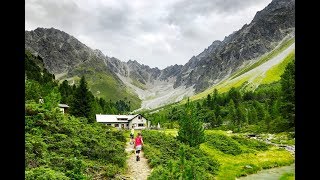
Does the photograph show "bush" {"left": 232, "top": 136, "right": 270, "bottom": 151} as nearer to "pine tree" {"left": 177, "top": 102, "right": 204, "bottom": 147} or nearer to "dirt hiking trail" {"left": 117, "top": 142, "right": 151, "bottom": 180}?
"pine tree" {"left": 177, "top": 102, "right": 204, "bottom": 147}

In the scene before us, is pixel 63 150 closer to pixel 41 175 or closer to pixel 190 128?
pixel 41 175

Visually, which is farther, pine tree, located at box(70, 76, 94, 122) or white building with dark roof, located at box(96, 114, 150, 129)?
white building with dark roof, located at box(96, 114, 150, 129)

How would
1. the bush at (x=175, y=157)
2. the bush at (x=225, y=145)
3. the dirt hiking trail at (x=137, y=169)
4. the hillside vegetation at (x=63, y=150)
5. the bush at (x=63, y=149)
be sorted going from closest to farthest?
the hillside vegetation at (x=63, y=150) < the bush at (x=63, y=149) < the dirt hiking trail at (x=137, y=169) < the bush at (x=175, y=157) < the bush at (x=225, y=145)

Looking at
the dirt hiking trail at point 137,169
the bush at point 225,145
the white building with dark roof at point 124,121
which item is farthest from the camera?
the white building with dark roof at point 124,121

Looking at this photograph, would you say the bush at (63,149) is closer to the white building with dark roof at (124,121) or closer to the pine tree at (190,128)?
the pine tree at (190,128)

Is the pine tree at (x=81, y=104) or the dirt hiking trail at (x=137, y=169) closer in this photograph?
the dirt hiking trail at (x=137, y=169)

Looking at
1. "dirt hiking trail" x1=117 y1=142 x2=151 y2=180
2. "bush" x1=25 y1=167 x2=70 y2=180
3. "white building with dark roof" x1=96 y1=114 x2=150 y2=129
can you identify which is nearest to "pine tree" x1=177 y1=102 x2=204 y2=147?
"dirt hiking trail" x1=117 y1=142 x2=151 y2=180

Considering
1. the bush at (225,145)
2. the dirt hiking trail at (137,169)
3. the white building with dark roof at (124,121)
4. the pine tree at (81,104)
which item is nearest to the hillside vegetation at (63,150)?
the dirt hiking trail at (137,169)

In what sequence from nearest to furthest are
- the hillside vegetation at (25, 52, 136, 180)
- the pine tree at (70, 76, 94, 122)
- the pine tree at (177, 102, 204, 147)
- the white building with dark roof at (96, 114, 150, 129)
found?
the hillside vegetation at (25, 52, 136, 180) < the pine tree at (177, 102, 204, 147) < the pine tree at (70, 76, 94, 122) < the white building with dark roof at (96, 114, 150, 129)

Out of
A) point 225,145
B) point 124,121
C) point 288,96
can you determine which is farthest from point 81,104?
point 124,121
